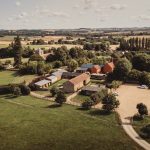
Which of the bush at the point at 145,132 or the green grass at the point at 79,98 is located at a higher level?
the green grass at the point at 79,98

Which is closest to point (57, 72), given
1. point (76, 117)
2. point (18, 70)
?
point (18, 70)

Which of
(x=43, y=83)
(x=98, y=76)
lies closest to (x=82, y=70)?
(x=98, y=76)

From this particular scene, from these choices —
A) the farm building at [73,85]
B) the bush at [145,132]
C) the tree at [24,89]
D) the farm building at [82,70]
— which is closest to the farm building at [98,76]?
the farm building at [82,70]

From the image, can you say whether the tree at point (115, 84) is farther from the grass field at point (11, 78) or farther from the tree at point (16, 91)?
the grass field at point (11, 78)

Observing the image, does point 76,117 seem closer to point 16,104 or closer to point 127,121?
point 127,121

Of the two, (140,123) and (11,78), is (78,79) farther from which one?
(140,123)

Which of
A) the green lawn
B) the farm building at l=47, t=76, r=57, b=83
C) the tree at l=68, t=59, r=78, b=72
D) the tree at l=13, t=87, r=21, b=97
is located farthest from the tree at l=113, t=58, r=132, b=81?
the tree at l=13, t=87, r=21, b=97
